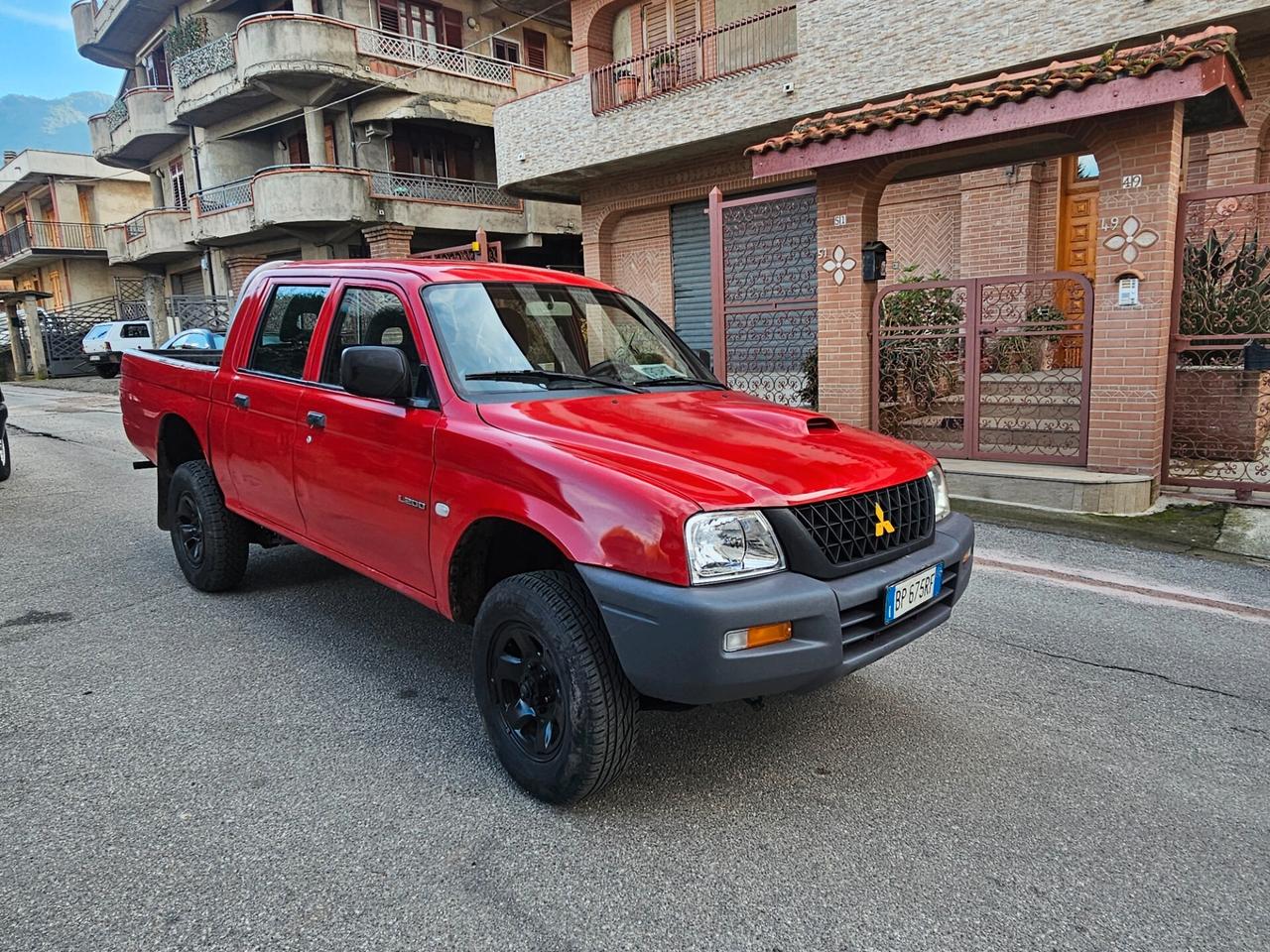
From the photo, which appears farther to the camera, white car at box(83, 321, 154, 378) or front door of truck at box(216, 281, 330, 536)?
white car at box(83, 321, 154, 378)

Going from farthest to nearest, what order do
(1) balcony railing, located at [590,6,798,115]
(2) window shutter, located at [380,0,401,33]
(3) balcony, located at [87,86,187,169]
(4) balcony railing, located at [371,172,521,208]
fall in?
(3) balcony, located at [87,86,187,169], (2) window shutter, located at [380,0,401,33], (4) balcony railing, located at [371,172,521,208], (1) balcony railing, located at [590,6,798,115]

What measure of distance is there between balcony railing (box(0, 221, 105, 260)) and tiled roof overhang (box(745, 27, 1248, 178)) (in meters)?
38.3

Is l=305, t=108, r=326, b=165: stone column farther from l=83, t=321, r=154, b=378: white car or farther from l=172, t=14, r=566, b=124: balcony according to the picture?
l=83, t=321, r=154, b=378: white car

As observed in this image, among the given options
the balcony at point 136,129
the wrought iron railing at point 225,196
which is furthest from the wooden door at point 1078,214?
the balcony at point 136,129

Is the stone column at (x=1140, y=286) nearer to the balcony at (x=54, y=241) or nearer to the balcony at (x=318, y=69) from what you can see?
the balcony at (x=318, y=69)

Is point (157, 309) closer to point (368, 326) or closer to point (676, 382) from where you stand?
point (368, 326)

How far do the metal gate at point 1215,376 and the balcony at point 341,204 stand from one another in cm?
2003

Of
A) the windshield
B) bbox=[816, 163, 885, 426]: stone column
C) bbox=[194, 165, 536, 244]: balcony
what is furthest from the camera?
bbox=[194, 165, 536, 244]: balcony

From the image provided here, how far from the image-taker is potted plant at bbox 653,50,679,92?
1526 centimetres

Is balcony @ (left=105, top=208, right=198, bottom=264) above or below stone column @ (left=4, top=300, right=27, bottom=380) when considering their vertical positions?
above

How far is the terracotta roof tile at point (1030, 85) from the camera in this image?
6.44 m

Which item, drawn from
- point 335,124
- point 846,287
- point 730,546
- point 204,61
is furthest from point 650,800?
point 204,61

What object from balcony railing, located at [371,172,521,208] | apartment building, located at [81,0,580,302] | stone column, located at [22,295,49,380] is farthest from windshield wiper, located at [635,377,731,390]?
stone column, located at [22,295,49,380]

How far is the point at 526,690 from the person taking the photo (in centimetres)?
297
